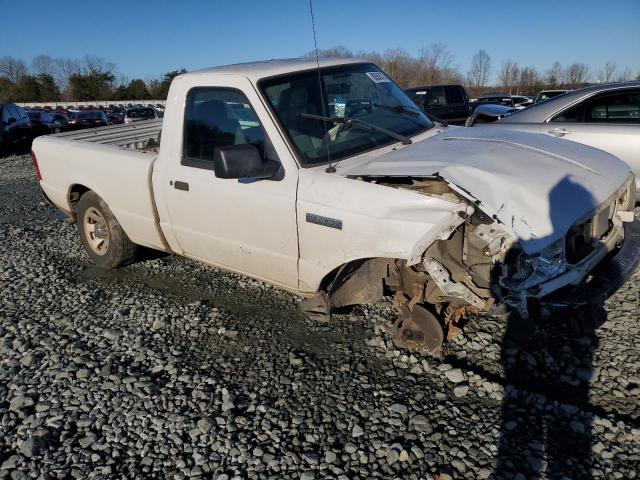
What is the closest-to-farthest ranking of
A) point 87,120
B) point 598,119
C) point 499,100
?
point 598,119
point 499,100
point 87,120

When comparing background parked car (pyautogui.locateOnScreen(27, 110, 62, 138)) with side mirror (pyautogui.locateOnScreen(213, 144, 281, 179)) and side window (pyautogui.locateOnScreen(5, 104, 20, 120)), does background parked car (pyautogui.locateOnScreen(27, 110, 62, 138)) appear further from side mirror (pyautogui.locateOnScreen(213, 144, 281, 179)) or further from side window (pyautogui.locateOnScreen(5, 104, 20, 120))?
side mirror (pyautogui.locateOnScreen(213, 144, 281, 179))

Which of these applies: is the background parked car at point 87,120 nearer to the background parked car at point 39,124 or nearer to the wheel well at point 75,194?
the background parked car at point 39,124

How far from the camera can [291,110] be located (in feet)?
12.4

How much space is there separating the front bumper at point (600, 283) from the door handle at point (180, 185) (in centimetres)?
273

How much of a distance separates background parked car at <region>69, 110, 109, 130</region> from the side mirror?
24575 millimetres

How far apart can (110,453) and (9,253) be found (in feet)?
15.2

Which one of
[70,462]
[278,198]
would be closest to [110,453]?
[70,462]

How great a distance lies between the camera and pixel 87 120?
26188 millimetres

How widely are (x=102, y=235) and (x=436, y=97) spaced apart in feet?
42.2

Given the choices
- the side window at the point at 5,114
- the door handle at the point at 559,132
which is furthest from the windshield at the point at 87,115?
the door handle at the point at 559,132

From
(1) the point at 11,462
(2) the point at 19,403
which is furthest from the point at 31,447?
(2) the point at 19,403

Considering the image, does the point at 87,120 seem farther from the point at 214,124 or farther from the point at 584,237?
the point at 584,237

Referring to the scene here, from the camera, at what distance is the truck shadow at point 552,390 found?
8.39ft

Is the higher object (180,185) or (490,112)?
(490,112)
